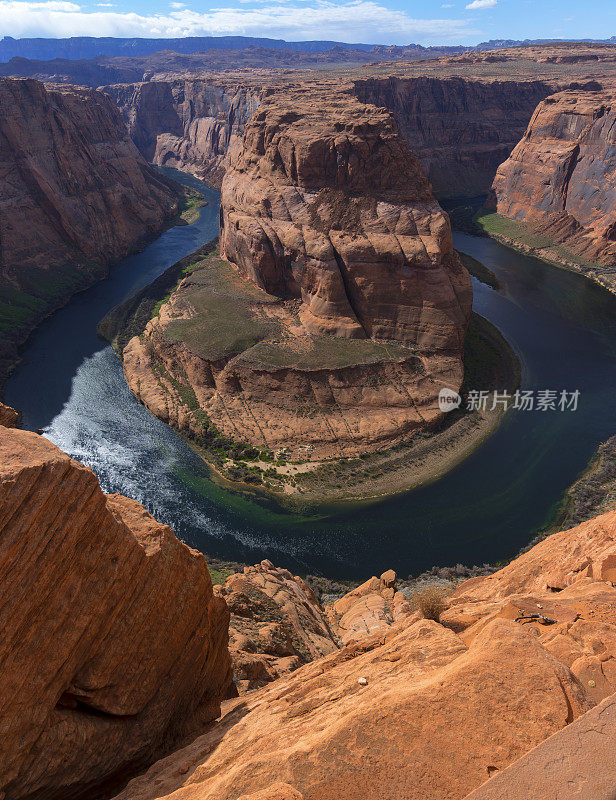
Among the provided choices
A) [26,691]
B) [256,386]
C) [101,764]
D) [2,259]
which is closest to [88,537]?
[26,691]

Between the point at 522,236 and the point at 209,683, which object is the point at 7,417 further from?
the point at 522,236

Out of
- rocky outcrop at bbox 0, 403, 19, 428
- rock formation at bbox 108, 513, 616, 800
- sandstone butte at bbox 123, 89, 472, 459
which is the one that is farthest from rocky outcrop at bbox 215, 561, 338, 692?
sandstone butte at bbox 123, 89, 472, 459

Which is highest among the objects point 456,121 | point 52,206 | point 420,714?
point 456,121

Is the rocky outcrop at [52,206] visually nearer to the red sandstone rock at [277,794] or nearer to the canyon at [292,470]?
the canyon at [292,470]

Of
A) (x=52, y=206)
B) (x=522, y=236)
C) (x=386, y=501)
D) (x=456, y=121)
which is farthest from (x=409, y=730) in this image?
(x=456, y=121)

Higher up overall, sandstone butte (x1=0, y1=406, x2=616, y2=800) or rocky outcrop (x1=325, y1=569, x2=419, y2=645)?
sandstone butte (x1=0, y1=406, x2=616, y2=800)

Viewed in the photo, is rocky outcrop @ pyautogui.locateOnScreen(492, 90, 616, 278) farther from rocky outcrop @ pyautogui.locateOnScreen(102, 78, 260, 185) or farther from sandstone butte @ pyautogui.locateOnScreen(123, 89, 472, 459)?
rocky outcrop @ pyautogui.locateOnScreen(102, 78, 260, 185)
